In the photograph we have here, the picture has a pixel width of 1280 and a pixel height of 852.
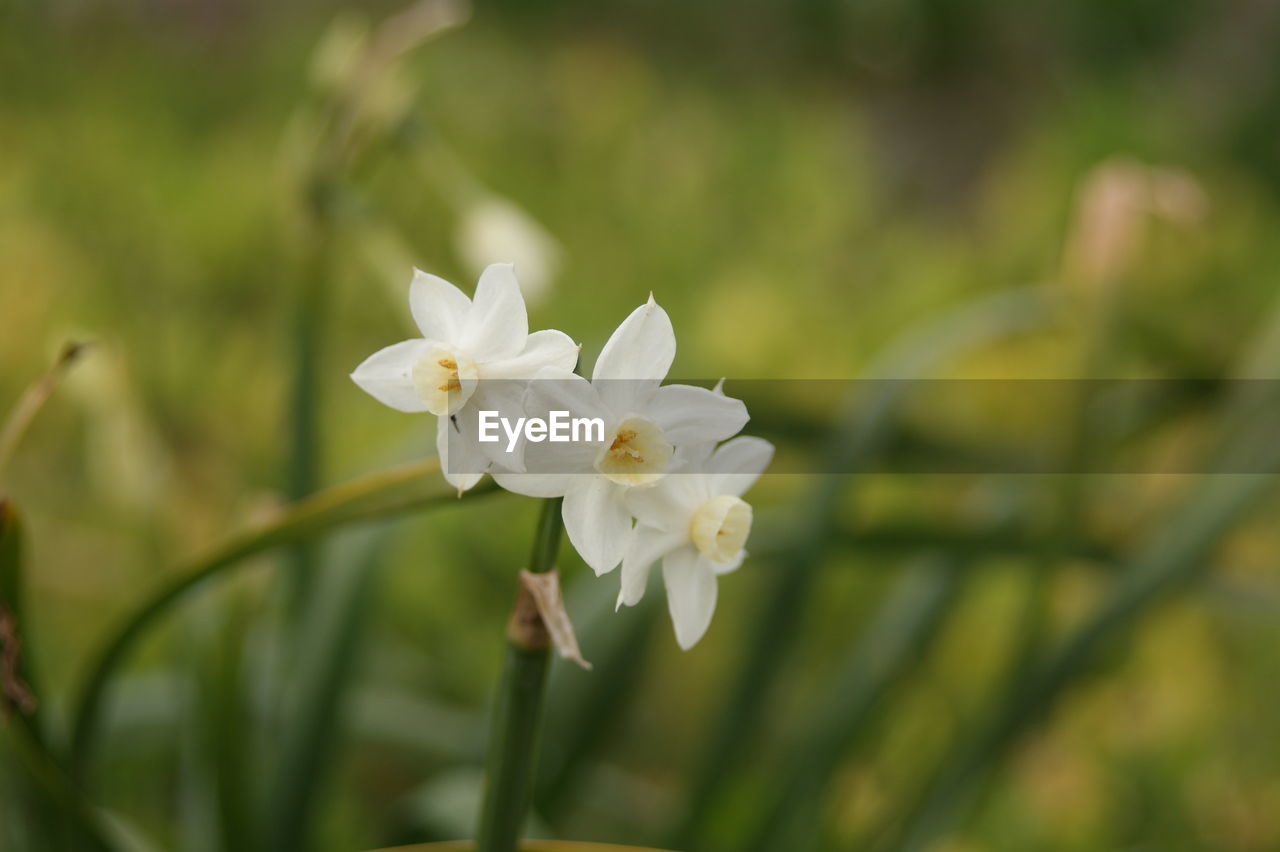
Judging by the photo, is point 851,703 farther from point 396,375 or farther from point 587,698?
point 396,375

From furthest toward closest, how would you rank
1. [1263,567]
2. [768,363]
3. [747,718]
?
1. [768,363]
2. [1263,567]
3. [747,718]

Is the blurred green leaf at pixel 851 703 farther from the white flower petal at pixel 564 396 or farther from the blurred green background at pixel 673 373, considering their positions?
the white flower petal at pixel 564 396

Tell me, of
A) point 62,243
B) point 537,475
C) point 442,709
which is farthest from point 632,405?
point 62,243

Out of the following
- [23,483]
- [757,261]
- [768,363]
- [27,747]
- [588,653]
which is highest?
[757,261]

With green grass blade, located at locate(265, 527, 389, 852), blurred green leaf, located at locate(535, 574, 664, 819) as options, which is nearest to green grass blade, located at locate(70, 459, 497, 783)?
green grass blade, located at locate(265, 527, 389, 852)

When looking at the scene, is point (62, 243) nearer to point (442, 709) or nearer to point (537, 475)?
point (442, 709)

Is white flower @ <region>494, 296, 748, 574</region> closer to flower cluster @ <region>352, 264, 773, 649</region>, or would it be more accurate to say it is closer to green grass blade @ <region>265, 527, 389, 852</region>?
flower cluster @ <region>352, 264, 773, 649</region>

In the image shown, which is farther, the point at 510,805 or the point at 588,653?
the point at 588,653
